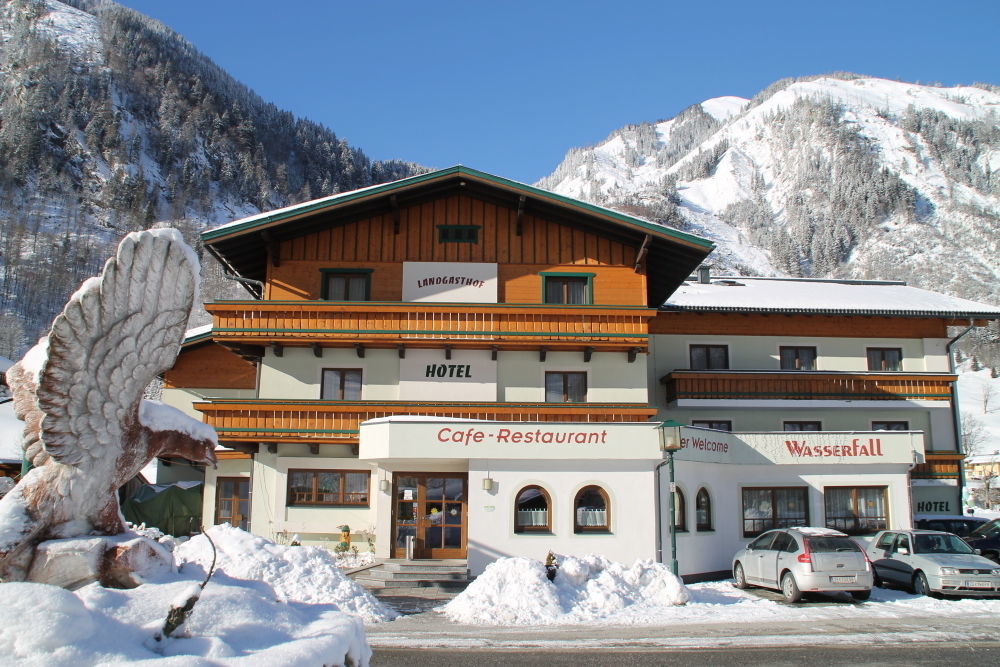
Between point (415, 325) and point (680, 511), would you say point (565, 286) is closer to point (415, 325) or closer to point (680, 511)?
point (415, 325)

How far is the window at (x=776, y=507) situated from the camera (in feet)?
79.8

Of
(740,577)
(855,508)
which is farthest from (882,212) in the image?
(740,577)

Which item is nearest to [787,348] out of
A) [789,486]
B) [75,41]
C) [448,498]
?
[789,486]

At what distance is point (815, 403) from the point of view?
3111cm

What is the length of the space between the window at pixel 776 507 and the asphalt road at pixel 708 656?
11.6 metres

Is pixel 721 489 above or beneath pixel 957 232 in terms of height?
beneath

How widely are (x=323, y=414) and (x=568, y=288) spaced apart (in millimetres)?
9320

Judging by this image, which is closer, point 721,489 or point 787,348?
point 721,489

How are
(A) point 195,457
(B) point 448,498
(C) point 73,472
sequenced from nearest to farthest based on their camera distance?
1. (C) point 73,472
2. (A) point 195,457
3. (B) point 448,498

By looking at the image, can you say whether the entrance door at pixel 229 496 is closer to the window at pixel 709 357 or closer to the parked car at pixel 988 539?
the window at pixel 709 357

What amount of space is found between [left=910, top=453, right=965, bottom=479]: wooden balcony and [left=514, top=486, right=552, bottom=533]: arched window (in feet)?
60.5

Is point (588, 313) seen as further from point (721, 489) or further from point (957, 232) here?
point (957, 232)

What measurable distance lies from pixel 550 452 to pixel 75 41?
165517 mm

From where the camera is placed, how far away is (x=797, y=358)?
3222 centimetres
